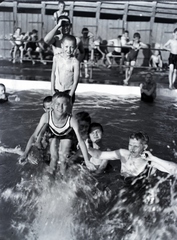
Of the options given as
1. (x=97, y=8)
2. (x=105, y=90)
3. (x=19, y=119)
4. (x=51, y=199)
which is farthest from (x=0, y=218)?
(x=97, y=8)

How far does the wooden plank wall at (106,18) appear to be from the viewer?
1514cm

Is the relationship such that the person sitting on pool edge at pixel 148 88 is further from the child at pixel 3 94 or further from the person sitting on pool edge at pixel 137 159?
the person sitting on pool edge at pixel 137 159

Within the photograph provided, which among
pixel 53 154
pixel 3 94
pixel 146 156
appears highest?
pixel 3 94

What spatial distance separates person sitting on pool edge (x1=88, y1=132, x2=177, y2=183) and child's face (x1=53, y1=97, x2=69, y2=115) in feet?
2.75

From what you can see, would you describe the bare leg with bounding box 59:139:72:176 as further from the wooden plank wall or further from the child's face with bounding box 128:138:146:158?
the wooden plank wall

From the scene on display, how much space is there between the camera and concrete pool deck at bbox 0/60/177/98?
33.9 feet

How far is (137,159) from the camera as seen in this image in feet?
14.6

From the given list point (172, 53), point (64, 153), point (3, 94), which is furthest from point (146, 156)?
point (172, 53)

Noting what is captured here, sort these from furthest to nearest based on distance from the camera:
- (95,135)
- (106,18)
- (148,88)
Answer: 1. (106,18)
2. (148,88)
3. (95,135)

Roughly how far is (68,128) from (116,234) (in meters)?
1.52

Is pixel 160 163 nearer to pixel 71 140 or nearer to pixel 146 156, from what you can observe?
pixel 146 156

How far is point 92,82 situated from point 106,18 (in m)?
6.20

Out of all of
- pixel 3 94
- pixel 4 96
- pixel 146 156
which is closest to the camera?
pixel 146 156

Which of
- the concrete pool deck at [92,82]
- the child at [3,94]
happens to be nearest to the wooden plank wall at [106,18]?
the concrete pool deck at [92,82]
